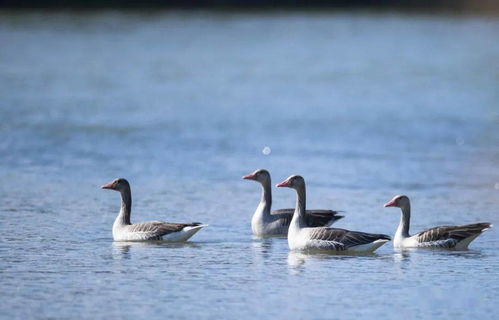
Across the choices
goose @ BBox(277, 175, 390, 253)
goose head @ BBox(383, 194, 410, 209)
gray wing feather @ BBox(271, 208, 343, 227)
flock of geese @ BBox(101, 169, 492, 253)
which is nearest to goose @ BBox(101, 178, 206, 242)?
flock of geese @ BBox(101, 169, 492, 253)

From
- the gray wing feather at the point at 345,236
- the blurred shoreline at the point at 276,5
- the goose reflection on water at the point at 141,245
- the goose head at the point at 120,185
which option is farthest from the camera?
the blurred shoreline at the point at 276,5

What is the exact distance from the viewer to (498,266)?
14.2m

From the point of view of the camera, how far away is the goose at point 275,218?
648 inches

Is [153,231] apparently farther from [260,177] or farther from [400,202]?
[400,202]

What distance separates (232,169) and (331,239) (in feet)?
26.0

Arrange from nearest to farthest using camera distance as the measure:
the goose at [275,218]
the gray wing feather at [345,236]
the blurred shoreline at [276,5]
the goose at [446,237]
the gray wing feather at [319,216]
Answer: the gray wing feather at [345,236]
the goose at [446,237]
the goose at [275,218]
the gray wing feather at [319,216]
the blurred shoreline at [276,5]

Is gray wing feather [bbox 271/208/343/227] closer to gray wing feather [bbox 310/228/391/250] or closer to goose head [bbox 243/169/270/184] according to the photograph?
goose head [bbox 243/169/270/184]

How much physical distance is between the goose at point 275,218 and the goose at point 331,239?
91 centimetres

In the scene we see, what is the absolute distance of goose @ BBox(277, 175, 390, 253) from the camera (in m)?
14.7

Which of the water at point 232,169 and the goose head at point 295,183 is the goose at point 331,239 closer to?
the water at point 232,169

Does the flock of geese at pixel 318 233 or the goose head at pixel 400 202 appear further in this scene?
the goose head at pixel 400 202

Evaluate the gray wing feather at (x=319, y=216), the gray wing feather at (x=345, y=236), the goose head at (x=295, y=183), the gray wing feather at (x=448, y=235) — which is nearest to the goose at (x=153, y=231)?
the goose head at (x=295, y=183)

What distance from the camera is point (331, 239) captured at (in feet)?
49.1

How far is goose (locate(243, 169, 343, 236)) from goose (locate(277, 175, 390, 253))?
35.9 inches
